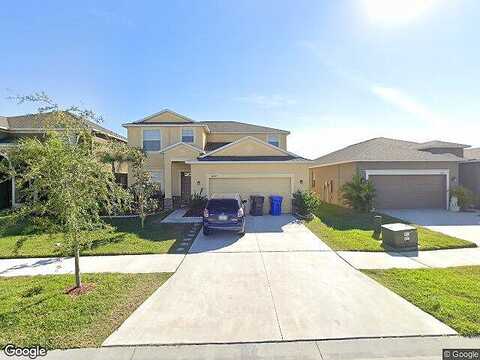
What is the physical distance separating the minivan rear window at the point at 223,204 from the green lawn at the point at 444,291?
5278 mm

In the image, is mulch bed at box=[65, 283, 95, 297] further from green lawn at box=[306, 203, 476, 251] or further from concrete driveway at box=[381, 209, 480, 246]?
concrete driveway at box=[381, 209, 480, 246]

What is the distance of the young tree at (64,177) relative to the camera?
217 inches

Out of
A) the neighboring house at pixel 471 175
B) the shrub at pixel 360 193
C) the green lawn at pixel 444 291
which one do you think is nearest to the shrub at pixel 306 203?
the shrub at pixel 360 193

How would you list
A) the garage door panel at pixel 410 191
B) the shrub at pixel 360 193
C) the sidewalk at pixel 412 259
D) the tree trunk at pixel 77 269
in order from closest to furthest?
the tree trunk at pixel 77 269 < the sidewalk at pixel 412 259 < the shrub at pixel 360 193 < the garage door panel at pixel 410 191

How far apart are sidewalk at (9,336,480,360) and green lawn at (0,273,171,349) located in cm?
37

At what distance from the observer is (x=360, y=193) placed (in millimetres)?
16953

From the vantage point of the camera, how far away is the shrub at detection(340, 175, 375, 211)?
16.9 m

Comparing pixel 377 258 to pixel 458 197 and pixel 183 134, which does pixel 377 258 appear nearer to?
pixel 458 197

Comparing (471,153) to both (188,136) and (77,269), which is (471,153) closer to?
(188,136)

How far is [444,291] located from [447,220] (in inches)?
425

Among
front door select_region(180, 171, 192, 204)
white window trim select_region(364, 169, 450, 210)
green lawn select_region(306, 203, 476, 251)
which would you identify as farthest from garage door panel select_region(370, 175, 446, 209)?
front door select_region(180, 171, 192, 204)

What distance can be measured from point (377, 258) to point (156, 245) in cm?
705

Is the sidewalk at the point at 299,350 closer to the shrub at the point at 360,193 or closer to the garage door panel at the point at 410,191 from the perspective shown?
the shrub at the point at 360,193

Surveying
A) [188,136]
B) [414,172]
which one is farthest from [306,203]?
[188,136]
